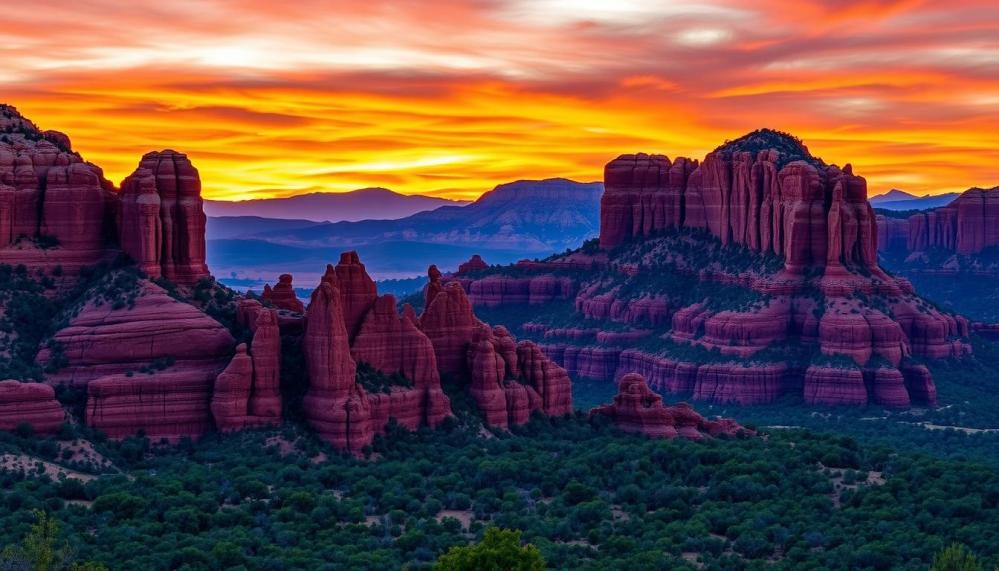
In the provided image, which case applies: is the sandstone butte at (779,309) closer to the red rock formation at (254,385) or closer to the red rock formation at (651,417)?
the red rock formation at (651,417)

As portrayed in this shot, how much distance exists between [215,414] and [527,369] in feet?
81.6

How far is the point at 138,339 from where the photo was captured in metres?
102

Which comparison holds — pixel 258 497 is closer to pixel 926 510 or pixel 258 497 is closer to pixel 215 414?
pixel 215 414

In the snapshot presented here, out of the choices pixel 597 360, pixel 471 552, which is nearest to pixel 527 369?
pixel 471 552

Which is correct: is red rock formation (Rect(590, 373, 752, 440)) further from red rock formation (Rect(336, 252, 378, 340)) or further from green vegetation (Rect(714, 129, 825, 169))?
green vegetation (Rect(714, 129, 825, 169))

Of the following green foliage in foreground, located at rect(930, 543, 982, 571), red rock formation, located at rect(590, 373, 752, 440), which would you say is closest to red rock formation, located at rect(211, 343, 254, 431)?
red rock formation, located at rect(590, 373, 752, 440)

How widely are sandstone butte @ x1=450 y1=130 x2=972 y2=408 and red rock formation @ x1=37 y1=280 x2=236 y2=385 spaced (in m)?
78.3

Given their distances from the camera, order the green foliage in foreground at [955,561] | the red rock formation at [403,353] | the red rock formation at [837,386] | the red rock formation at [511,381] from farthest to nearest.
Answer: the red rock formation at [837,386] → the red rock formation at [511,381] → the red rock formation at [403,353] → the green foliage in foreground at [955,561]

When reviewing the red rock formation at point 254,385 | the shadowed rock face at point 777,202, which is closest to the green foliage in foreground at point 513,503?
the red rock formation at point 254,385

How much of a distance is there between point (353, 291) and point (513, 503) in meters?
19.4

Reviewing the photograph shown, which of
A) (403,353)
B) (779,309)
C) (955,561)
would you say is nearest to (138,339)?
(403,353)

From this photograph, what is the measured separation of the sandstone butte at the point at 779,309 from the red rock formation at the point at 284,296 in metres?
64.4

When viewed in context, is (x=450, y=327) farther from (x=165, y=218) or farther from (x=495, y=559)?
(x=495, y=559)

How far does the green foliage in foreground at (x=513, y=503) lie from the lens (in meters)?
85.9
